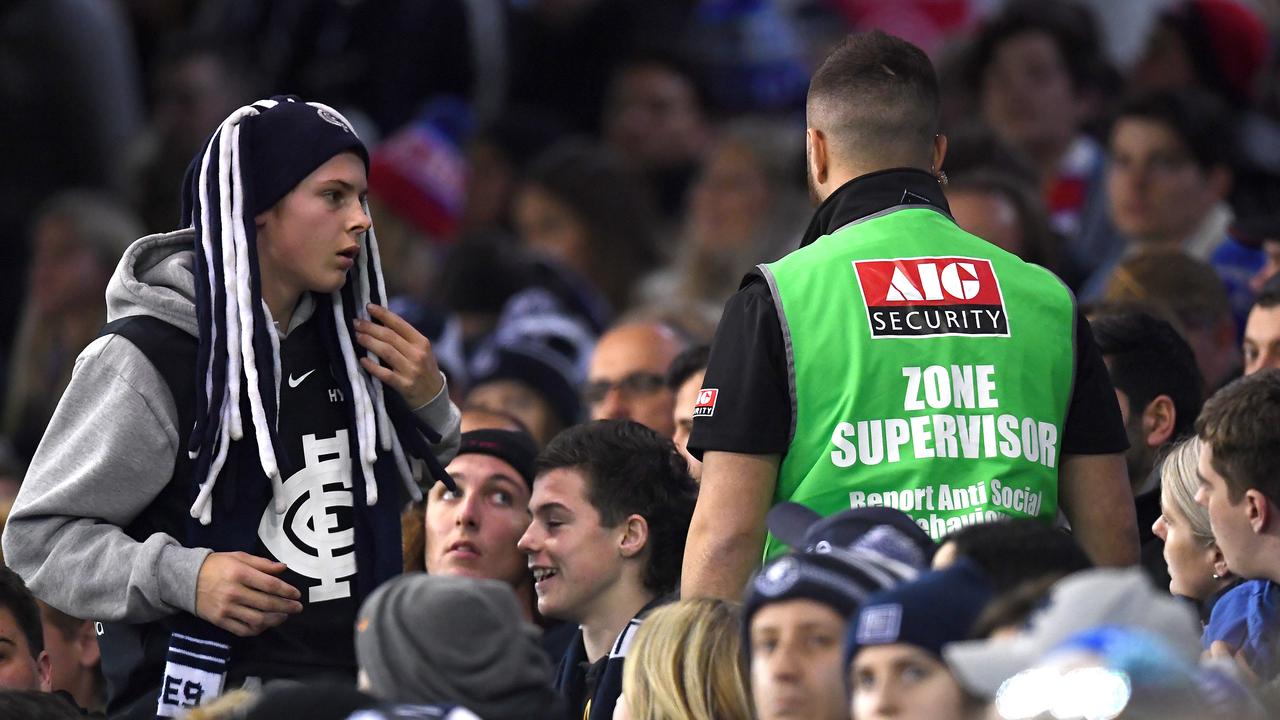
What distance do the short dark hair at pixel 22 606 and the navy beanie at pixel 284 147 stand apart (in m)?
1.29

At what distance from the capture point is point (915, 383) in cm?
468

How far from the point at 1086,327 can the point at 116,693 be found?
2.39 m

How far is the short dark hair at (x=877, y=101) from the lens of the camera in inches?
196

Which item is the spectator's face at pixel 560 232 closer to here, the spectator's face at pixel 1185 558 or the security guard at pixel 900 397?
the spectator's face at pixel 1185 558

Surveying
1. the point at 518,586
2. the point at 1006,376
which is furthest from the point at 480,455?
the point at 1006,376

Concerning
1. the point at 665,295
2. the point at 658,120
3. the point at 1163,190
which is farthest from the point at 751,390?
the point at 658,120

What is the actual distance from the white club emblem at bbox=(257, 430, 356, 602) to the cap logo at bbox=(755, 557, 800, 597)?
1.22m

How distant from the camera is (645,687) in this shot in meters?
4.57

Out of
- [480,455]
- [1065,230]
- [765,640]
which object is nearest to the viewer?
[765,640]

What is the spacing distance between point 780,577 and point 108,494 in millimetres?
1602

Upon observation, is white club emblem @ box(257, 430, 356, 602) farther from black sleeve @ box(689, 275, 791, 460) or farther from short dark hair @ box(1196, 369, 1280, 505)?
short dark hair @ box(1196, 369, 1280, 505)

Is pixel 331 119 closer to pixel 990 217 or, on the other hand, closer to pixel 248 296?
pixel 248 296

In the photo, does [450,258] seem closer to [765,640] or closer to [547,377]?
[547,377]

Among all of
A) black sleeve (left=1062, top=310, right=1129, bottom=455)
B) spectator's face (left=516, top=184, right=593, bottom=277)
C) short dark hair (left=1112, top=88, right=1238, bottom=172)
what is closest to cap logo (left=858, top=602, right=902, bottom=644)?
black sleeve (left=1062, top=310, right=1129, bottom=455)
